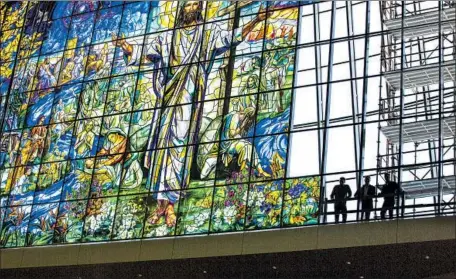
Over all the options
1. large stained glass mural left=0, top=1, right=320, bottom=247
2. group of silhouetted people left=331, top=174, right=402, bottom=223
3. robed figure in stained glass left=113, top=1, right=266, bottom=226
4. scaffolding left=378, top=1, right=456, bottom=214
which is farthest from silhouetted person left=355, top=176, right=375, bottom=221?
robed figure in stained glass left=113, top=1, right=266, bottom=226

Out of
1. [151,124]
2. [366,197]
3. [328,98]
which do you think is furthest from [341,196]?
[151,124]

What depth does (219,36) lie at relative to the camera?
29.0m

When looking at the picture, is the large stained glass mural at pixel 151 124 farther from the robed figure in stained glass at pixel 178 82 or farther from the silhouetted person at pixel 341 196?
the silhouetted person at pixel 341 196

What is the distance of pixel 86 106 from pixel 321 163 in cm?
839

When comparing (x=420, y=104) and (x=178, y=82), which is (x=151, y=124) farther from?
(x=420, y=104)

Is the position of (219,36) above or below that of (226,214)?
above

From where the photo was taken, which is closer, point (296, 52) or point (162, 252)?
point (162, 252)

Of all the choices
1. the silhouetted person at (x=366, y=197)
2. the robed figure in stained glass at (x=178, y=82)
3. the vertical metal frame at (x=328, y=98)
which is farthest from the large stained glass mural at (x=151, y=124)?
the silhouetted person at (x=366, y=197)

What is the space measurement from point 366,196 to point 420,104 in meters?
7.34

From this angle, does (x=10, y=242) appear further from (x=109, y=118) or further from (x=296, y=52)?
(x=296, y=52)

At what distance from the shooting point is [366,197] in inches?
928

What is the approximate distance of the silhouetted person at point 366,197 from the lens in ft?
76.9

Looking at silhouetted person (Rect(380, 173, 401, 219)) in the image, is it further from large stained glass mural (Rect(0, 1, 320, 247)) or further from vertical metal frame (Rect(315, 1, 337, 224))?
large stained glass mural (Rect(0, 1, 320, 247))

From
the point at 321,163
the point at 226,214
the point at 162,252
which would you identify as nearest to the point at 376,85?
the point at 321,163
